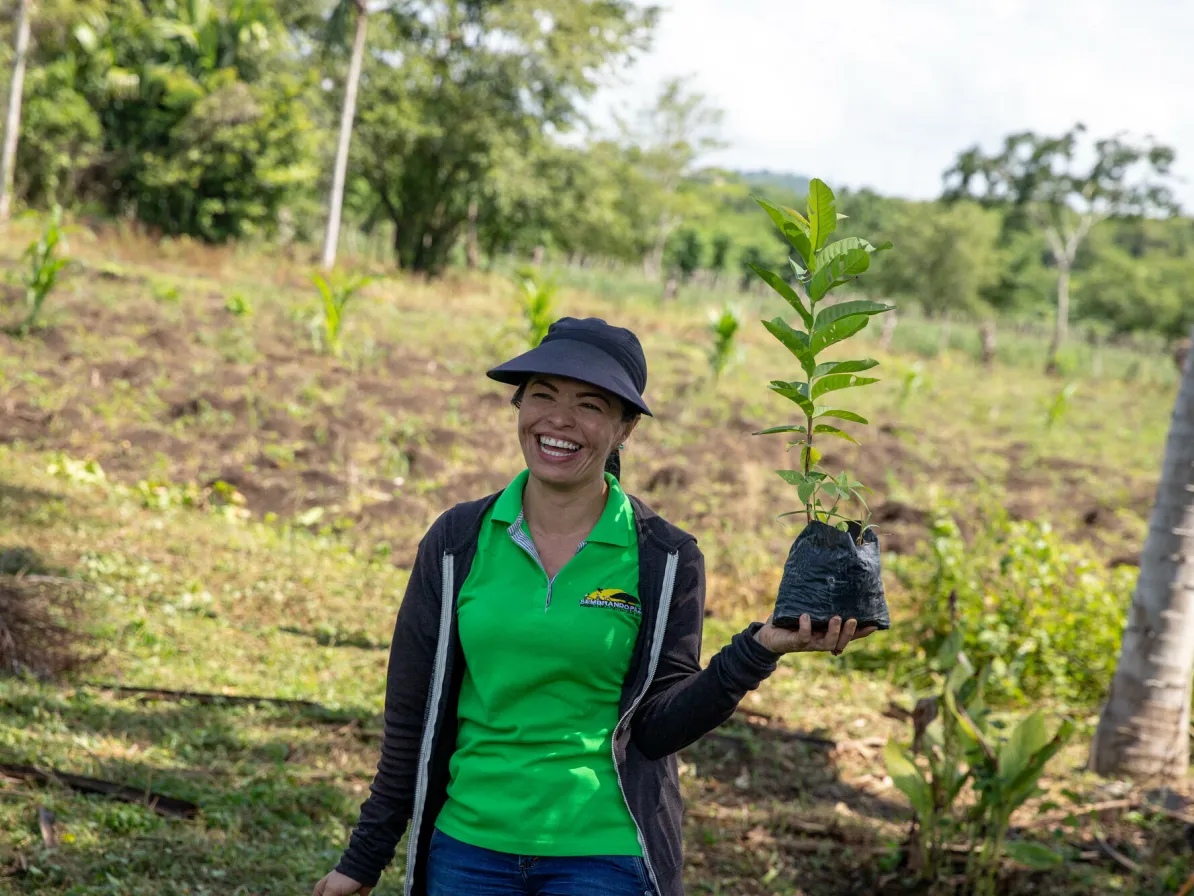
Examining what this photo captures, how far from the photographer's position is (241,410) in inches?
332

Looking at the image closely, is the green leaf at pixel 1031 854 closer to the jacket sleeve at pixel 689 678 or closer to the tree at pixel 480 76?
the jacket sleeve at pixel 689 678

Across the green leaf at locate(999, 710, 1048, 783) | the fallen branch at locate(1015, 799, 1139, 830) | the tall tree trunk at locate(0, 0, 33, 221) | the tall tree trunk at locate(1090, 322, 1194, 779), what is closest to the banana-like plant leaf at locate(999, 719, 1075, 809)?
the green leaf at locate(999, 710, 1048, 783)

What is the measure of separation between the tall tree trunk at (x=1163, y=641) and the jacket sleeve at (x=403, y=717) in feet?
10.4

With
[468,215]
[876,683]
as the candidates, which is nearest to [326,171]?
[468,215]

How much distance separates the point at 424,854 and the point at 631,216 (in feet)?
149

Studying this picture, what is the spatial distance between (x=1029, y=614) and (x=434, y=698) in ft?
13.5

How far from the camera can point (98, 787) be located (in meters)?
3.21

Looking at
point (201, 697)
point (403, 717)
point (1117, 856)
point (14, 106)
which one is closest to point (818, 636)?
point (403, 717)

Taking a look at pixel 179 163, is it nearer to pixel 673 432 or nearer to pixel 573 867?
pixel 673 432

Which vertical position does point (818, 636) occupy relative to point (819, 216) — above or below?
below

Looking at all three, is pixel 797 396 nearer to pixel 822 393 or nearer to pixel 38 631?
pixel 822 393

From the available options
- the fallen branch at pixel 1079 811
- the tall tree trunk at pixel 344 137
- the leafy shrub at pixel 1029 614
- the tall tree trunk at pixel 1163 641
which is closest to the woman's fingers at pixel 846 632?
the fallen branch at pixel 1079 811

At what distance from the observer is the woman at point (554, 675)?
1697mm

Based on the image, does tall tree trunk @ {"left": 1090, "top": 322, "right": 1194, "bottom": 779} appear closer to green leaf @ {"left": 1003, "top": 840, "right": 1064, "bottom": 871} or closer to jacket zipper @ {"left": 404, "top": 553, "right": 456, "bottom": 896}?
green leaf @ {"left": 1003, "top": 840, "right": 1064, "bottom": 871}
